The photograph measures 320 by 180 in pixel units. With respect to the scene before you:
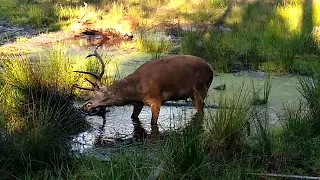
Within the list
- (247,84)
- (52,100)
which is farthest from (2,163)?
(247,84)

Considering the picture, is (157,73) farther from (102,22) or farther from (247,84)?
(102,22)

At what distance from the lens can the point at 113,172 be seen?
15.2ft

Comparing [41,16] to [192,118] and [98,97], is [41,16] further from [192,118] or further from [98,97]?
[192,118]

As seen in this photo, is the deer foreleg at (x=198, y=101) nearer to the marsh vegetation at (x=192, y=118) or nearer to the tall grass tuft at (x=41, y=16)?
the marsh vegetation at (x=192, y=118)

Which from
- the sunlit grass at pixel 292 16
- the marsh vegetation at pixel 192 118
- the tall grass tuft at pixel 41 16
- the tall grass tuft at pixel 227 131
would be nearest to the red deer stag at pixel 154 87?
the marsh vegetation at pixel 192 118

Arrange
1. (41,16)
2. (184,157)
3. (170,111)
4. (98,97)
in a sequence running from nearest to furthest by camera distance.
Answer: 1. (184,157)
2. (98,97)
3. (170,111)
4. (41,16)

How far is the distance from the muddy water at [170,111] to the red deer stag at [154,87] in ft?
0.81

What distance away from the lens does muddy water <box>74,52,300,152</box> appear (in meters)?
6.82

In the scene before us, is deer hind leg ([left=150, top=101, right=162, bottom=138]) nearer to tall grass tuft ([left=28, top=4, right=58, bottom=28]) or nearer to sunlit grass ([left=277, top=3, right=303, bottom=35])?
sunlit grass ([left=277, top=3, right=303, bottom=35])

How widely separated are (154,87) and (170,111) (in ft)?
2.38

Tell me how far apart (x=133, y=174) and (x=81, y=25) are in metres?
11.2

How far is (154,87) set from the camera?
24.2ft

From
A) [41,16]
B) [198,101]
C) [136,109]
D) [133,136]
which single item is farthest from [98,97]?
[41,16]

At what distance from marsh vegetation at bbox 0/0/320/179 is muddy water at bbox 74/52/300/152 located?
0.38 ft
